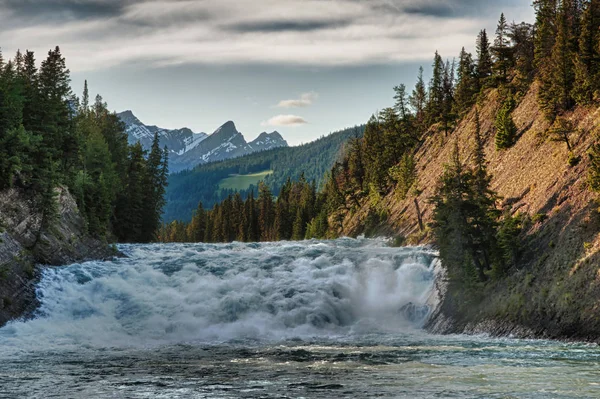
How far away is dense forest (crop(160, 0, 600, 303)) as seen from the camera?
3422 centimetres

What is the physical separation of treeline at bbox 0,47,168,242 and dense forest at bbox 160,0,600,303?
28.3 m

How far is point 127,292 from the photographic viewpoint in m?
38.6

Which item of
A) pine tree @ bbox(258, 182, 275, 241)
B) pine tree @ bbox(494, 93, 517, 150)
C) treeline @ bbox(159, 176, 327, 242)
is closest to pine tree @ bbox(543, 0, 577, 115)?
pine tree @ bbox(494, 93, 517, 150)

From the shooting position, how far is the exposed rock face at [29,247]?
113 ft

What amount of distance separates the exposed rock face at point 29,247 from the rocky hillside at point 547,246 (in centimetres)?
2456

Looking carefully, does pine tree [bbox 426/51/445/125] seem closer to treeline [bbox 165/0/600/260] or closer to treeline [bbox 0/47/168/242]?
treeline [bbox 165/0/600/260]

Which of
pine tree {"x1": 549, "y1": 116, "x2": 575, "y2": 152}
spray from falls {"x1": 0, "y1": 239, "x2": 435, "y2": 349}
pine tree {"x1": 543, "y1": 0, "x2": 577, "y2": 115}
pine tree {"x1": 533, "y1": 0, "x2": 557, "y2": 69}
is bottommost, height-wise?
spray from falls {"x1": 0, "y1": 239, "x2": 435, "y2": 349}

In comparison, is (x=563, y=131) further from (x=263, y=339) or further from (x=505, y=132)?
(x=263, y=339)

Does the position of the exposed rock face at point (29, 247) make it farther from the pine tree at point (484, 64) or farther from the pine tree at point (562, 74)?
the pine tree at point (484, 64)

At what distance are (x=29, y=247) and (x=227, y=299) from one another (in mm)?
14067

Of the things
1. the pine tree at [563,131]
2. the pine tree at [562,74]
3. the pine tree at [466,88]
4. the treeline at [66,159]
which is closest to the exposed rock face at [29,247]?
the treeline at [66,159]

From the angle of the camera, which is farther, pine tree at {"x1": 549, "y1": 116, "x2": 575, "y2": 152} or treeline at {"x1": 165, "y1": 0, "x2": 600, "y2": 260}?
pine tree at {"x1": 549, "y1": 116, "x2": 575, "y2": 152}

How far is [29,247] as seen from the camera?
39.7 metres

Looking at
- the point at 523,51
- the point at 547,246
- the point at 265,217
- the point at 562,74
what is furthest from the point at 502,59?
the point at 265,217
